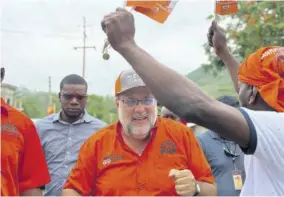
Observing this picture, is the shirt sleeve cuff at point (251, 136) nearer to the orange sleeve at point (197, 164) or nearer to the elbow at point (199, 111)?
the elbow at point (199, 111)

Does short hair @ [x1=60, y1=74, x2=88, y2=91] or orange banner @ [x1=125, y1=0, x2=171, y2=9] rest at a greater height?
orange banner @ [x1=125, y1=0, x2=171, y2=9]

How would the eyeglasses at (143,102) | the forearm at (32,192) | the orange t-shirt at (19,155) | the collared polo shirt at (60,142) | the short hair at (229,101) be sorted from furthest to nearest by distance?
the short hair at (229,101), the collared polo shirt at (60,142), the eyeglasses at (143,102), the forearm at (32,192), the orange t-shirt at (19,155)

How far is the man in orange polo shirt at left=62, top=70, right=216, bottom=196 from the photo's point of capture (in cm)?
296

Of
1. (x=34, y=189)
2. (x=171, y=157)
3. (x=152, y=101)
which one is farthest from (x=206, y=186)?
(x=34, y=189)

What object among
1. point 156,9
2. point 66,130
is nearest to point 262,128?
point 156,9

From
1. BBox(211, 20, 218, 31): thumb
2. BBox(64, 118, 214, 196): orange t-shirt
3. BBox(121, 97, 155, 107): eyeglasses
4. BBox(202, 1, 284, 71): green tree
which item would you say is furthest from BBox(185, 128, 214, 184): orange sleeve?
BBox(202, 1, 284, 71): green tree

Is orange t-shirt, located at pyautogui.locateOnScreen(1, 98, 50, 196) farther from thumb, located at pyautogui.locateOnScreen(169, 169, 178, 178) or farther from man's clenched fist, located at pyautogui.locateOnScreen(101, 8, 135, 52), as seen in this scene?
man's clenched fist, located at pyautogui.locateOnScreen(101, 8, 135, 52)

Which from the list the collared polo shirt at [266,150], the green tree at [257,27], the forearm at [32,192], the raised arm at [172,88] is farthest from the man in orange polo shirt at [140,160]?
the green tree at [257,27]

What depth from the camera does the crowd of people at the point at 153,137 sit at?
1.65 m

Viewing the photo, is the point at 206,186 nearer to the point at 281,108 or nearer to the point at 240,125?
the point at 281,108

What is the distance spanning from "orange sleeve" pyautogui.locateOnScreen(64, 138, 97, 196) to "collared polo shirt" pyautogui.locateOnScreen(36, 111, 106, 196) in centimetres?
124

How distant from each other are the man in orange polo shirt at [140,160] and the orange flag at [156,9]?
1.25 meters

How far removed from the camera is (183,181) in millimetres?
2801

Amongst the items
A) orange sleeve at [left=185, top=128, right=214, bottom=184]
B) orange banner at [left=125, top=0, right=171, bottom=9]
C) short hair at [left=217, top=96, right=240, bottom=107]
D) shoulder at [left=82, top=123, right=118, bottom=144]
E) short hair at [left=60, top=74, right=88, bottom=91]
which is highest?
orange banner at [left=125, top=0, right=171, bottom=9]
